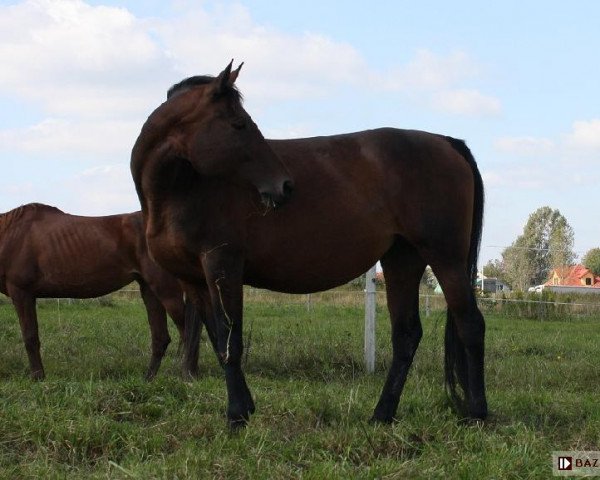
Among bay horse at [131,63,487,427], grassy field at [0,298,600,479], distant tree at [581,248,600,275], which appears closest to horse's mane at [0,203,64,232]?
grassy field at [0,298,600,479]

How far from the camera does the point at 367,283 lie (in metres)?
8.92

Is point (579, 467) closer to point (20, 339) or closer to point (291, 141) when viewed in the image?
point (291, 141)

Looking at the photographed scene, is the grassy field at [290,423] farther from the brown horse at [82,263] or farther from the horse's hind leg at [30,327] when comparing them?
the brown horse at [82,263]

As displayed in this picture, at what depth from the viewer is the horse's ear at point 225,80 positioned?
15.2 ft

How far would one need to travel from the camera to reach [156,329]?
343 inches

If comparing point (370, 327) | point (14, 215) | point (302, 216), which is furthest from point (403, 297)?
point (14, 215)

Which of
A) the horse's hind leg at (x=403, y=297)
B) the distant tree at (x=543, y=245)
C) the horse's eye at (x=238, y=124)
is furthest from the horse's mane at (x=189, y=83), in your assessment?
the distant tree at (x=543, y=245)

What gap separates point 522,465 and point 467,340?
1541mm

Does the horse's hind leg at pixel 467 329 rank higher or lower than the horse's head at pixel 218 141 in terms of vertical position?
lower

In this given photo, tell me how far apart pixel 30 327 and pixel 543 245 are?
60.0 m

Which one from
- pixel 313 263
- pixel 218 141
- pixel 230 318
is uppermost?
pixel 218 141

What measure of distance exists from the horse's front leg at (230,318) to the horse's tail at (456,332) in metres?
1.47

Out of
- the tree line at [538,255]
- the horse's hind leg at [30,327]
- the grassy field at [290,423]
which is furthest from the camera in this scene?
the tree line at [538,255]

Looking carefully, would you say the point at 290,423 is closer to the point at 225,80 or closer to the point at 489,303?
the point at 225,80
